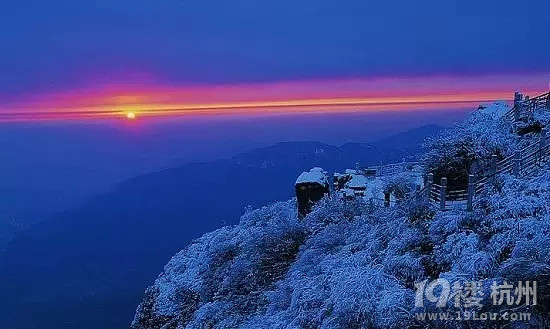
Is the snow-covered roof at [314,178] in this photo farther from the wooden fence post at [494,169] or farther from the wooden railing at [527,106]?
the wooden railing at [527,106]

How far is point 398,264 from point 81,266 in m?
191

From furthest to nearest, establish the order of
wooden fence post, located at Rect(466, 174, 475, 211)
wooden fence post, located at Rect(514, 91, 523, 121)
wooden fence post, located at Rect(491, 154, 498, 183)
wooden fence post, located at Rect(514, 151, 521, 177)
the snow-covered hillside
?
wooden fence post, located at Rect(514, 91, 523, 121) < wooden fence post, located at Rect(491, 154, 498, 183) < wooden fence post, located at Rect(514, 151, 521, 177) < wooden fence post, located at Rect(466, 174, 475, 211) < the snow-covered hillside

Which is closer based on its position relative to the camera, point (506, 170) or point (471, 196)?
point (471, 196)

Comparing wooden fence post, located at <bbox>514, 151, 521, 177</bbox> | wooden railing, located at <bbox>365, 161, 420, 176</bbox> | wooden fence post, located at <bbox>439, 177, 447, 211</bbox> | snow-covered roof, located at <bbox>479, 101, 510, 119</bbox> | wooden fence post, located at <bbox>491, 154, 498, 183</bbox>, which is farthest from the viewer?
wooden railing, located at <bbox>365, 161, 420, 176</bbox>

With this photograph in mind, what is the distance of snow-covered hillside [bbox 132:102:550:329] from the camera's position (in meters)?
8.66

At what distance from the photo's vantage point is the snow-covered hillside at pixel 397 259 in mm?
Answer: 8656

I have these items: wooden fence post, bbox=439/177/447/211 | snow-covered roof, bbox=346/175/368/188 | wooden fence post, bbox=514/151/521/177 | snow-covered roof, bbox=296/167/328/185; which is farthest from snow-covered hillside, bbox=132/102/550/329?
snow-covered roof, bbox=346/175/368/188

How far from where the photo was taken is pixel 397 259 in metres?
10.6

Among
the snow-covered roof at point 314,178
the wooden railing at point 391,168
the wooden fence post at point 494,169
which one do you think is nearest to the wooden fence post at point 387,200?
the snow-covered roof at point 314,178

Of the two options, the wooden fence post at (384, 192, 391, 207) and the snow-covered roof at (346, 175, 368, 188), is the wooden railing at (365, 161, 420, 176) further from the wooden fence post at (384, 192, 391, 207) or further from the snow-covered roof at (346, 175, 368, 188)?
the wooden fence post at (384, 192, 391, 207)

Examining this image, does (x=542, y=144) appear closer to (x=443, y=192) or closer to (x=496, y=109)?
(x=443, y=192)

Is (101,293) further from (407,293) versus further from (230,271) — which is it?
(407,293)

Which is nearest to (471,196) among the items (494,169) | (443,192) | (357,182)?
(443,192)

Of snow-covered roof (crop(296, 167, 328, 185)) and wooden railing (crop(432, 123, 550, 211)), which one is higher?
wooden railing (crop(432, 123, 550, 211))
